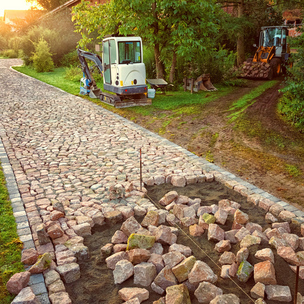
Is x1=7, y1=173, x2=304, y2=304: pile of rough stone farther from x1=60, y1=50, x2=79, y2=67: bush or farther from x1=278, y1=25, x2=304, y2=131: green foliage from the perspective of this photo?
x1=60, y1=50, x2=79, y2=67: bush

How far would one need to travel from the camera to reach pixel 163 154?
25.2 feet

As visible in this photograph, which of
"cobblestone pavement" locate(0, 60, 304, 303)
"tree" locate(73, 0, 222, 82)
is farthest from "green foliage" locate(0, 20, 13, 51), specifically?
"cobblestone pavement" locate(0, 60, 304, 303)

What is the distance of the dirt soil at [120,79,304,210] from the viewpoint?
643 centimetres

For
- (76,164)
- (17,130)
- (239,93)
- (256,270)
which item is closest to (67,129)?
(17,130)

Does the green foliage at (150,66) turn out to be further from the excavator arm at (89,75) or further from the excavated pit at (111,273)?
the excavated pit at (111,273)

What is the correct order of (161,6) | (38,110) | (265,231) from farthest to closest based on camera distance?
1. (161,6)
2. (38,110)
3. (265,231)

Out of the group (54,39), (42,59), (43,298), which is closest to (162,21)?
(42,59)

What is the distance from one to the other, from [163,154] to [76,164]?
1964 mm

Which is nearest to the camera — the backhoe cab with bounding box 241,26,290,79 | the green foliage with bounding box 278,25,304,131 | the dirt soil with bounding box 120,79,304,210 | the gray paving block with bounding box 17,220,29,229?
the gray paving block with bounding box 17,220,29,229

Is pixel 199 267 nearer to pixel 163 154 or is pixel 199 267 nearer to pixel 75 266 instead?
pixel 75 266

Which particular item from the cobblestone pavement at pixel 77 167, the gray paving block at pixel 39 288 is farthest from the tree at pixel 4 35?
the gray paving block at pixel 39 288

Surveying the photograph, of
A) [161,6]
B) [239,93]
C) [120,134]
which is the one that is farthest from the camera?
[239,93]

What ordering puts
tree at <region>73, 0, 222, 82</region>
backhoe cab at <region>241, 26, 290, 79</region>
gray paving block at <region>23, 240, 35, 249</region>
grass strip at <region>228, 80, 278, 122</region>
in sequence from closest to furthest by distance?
1. gray paving block at <region>23, 240, 35, 249</region>
2. grass strip at <region>228, 80, 278, 122</region>
3. tree at <region>73, 0, 222, 82</region>
4. backhoe cab at <region>241, 26, 290, 79</region>

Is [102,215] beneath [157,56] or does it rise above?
beneath
